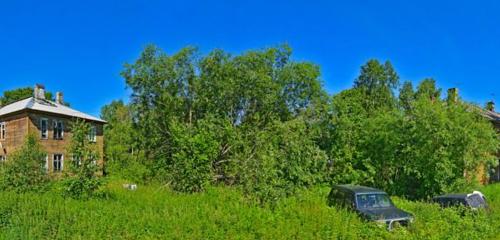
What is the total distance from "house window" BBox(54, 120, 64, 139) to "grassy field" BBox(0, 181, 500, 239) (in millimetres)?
23444

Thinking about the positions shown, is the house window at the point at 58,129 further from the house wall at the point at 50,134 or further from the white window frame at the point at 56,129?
the house wall at the point at 50,134

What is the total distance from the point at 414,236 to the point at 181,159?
35.0ft

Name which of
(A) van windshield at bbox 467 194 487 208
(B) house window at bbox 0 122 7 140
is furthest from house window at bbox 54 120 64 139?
(A) van windshield at bbox 467 194 487 208

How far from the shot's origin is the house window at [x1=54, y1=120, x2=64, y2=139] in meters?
36.7

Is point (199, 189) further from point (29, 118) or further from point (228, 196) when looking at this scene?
point (29, 118)

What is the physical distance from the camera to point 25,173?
54.4 ft

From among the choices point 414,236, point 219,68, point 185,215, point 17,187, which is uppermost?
point 219,68

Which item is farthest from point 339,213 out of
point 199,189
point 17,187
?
point 17,187

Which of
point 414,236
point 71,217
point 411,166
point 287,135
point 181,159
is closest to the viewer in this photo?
point 71,217

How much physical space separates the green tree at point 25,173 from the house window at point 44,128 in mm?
19238

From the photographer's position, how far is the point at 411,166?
26.8 m

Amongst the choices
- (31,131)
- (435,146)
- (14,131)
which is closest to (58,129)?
(31,131)

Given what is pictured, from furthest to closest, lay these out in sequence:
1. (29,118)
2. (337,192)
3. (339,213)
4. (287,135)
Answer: (29,118) < (287,135) < (337,192) < (339,213)

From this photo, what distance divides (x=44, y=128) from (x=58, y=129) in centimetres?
155
